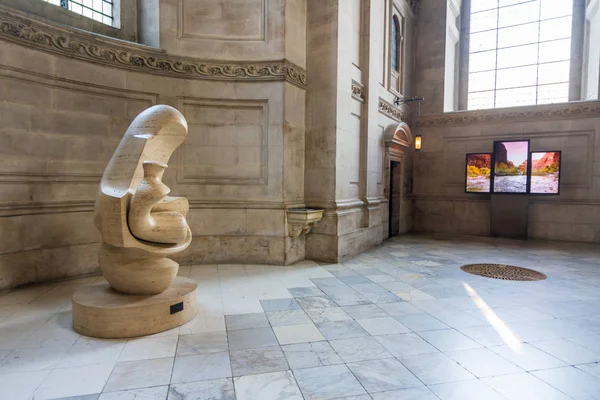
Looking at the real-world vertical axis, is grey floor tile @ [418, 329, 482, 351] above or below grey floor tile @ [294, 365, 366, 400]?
below

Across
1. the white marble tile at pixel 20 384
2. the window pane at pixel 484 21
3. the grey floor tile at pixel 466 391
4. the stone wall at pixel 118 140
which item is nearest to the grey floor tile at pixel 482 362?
the grey floor tile at pixel 466 391

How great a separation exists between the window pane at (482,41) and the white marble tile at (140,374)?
14295mm

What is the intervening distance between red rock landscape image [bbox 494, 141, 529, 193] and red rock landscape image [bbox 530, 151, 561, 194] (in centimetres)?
27

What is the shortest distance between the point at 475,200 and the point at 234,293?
30.0ft

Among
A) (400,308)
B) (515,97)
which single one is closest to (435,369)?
(400,308)

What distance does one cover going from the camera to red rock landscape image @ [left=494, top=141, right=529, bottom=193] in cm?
1012

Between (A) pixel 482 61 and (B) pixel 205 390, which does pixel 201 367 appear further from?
(A) pixel 482 61

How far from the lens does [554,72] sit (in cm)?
1141

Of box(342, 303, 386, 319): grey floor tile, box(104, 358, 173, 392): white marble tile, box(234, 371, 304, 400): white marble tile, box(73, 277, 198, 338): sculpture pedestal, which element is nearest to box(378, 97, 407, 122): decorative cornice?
box(342, 303, 386, 319): grey floor tile

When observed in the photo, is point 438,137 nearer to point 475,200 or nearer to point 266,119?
point 475,200

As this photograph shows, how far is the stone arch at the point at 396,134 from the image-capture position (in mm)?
9268

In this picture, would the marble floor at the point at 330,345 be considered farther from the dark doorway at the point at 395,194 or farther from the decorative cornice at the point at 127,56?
the dark doorway at the point at 395,194

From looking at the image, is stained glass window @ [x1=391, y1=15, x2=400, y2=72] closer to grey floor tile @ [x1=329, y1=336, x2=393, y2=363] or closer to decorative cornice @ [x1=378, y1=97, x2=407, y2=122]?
decorative cornice @ [x1=378, y1=97, x2=407, y2=122]

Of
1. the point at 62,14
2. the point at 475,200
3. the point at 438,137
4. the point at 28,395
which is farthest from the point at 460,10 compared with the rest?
the point at 28,395
